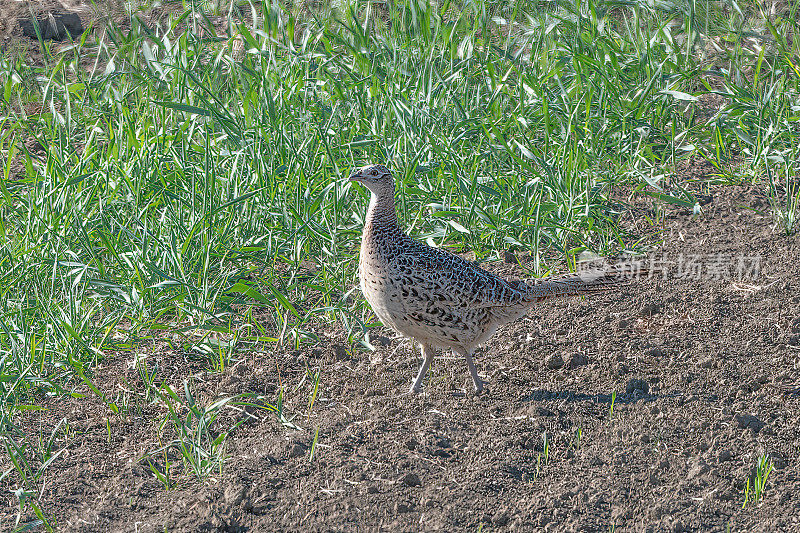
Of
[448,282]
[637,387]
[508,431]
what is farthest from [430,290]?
[637,387]

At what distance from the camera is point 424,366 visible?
4.47 metres

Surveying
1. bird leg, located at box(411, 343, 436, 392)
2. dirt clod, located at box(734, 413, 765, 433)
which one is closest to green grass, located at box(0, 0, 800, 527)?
bird leg, located at box(411, 343, 436, 392)

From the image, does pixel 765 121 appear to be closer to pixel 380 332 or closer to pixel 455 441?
pixel 380 332

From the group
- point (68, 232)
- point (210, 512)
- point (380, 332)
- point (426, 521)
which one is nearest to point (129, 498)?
point (210, 512)

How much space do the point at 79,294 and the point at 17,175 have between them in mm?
1785

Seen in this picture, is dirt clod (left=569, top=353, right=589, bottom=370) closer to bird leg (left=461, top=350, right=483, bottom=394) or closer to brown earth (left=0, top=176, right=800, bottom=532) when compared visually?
brown earth (left=0, top=176, right=800, bottom=532)

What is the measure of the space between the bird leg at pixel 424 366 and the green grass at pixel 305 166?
440mm

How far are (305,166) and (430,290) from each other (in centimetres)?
158

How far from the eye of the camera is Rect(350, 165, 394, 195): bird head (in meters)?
4.40

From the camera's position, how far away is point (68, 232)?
518 centimetres

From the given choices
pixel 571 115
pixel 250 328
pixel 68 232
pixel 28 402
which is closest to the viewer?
pixel 28 402

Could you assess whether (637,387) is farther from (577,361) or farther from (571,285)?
(571,285)

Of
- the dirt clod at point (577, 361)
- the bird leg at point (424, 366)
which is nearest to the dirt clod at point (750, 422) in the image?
the dirt clod at point (577, 361)

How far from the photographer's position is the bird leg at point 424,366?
175 inches
